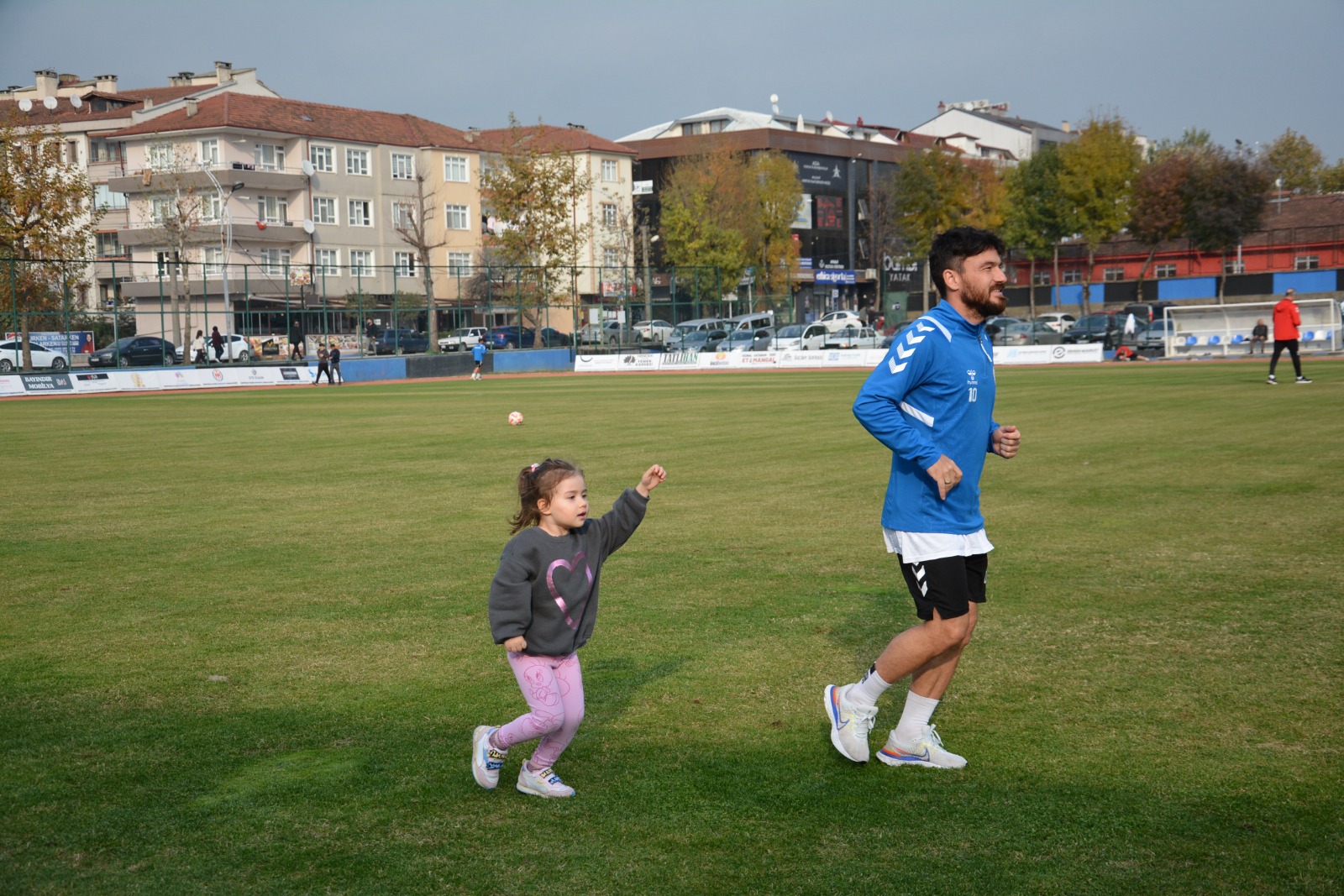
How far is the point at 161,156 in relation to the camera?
70.2 meters

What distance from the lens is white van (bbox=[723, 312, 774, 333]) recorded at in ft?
197

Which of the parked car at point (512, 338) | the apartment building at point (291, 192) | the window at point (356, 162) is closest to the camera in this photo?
the parked car at point (512, 338)

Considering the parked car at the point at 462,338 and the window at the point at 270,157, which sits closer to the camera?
the parked car at the point at 462,338

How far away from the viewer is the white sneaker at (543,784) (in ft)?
15.6

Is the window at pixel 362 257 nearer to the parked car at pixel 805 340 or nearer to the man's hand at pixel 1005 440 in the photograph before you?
the parked car at pixel 805 340

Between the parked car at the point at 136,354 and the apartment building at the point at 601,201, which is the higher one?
the apartment building at the point at 601,201

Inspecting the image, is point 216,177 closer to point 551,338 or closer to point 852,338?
point 551,338

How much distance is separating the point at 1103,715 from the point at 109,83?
315 ft

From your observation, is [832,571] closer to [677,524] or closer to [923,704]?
[677,524]

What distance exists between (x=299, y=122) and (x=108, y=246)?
51.6 ft

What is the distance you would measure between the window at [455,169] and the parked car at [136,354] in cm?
3455

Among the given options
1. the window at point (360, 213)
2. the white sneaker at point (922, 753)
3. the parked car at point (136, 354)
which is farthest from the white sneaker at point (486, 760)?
the window at point (360, 213)

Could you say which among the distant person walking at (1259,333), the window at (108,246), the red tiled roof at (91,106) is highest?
the red tiled roof at (91,106)

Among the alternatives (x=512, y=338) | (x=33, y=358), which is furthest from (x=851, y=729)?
(x=512, y=338)
